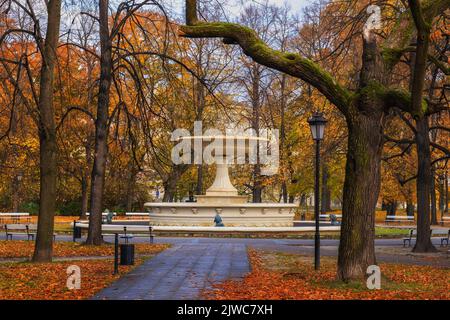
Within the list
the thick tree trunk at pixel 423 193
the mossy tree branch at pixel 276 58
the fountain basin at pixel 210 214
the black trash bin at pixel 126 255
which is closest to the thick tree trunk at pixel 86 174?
the fountain basin at pixel 210 214

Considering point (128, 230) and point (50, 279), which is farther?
point (128, 230)

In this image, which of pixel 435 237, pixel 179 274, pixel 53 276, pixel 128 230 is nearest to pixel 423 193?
pixel 435 237

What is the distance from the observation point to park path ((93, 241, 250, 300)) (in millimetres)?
11344

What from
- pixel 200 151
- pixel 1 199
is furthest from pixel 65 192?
pixel 200 151

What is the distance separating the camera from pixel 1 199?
2084 inches

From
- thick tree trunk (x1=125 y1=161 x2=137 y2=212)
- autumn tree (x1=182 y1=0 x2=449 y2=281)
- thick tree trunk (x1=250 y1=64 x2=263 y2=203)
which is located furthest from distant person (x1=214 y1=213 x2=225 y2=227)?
autumn tree (x1=182 y1=0 x2=449 y2=281)

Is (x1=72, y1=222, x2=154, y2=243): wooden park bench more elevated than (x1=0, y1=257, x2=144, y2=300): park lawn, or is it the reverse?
(x1=72, y1=222, x2=154, y2=243): wooden park bench

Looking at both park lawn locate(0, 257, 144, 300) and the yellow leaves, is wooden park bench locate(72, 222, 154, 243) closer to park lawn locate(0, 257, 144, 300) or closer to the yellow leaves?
the yellow leaves

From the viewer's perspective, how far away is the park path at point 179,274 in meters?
11.3

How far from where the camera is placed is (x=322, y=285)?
12.6m

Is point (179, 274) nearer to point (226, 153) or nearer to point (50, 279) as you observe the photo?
point (50, 279)

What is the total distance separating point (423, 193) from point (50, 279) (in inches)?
556

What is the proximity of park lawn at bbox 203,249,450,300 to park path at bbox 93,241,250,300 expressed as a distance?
16.7 inches
